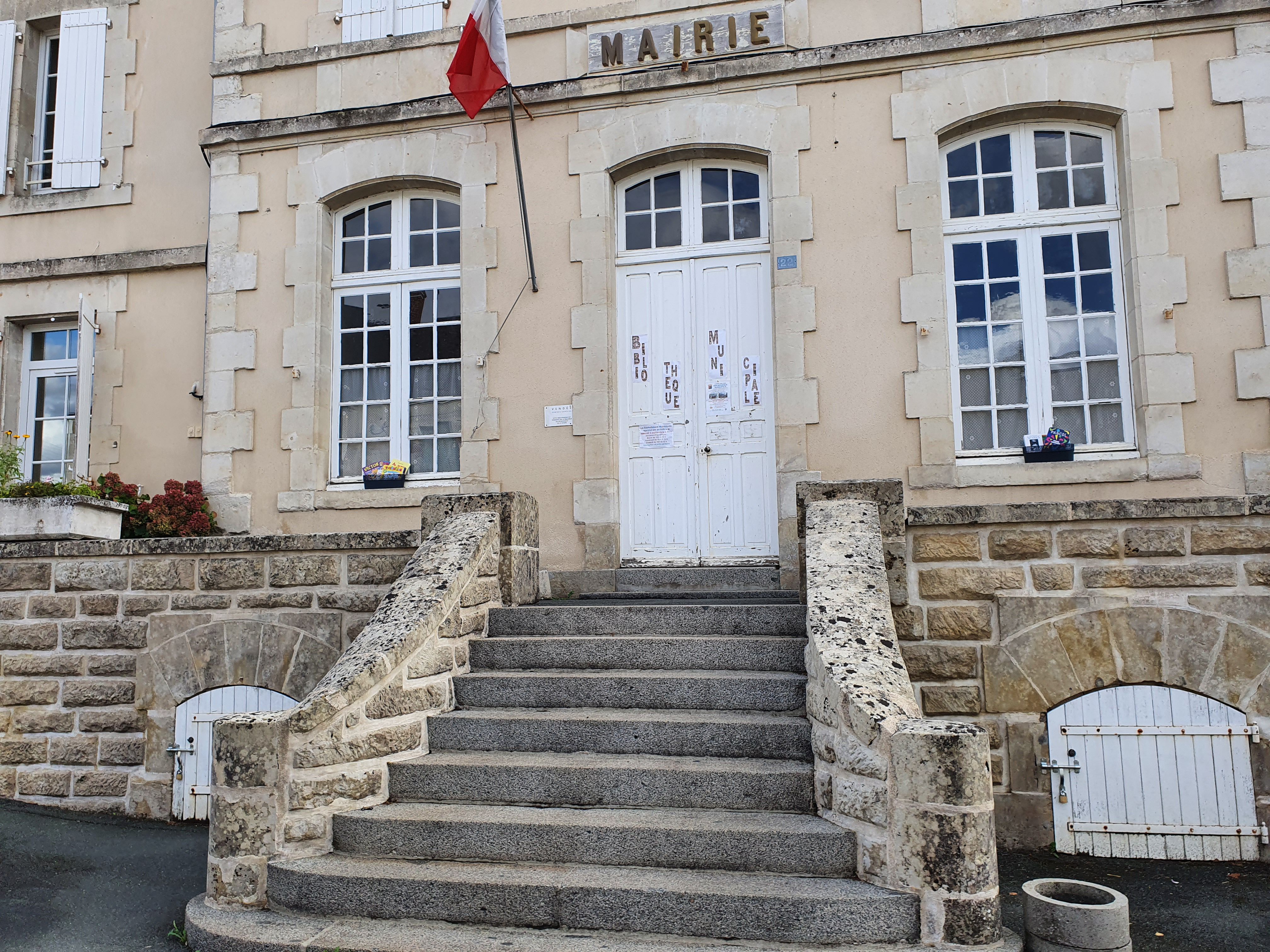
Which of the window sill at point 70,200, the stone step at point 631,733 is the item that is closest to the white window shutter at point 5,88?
the window sill at point 70,200

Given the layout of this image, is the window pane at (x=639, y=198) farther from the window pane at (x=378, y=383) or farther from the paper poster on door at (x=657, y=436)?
the window pane at (x=378, y=383)

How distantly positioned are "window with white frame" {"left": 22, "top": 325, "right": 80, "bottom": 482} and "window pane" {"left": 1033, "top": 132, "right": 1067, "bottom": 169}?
7583 millimetres

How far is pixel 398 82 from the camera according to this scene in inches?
299

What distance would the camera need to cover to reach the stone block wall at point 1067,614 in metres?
4.79

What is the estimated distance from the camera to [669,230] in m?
7.20

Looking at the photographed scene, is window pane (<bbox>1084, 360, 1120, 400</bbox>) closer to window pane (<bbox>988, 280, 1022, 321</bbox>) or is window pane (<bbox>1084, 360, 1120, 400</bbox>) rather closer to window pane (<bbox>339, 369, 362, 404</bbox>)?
window pane (<bbox>988, 280, 1022, 321</bbox>)

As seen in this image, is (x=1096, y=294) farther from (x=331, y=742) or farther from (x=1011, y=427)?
(x=331, y=742)

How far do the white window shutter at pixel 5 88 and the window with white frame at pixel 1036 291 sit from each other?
780cm

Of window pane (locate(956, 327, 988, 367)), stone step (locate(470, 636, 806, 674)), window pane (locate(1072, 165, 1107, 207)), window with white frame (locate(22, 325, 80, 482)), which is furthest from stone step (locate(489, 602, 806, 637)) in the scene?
window with white frame (locate(22, 325, 80, 482))

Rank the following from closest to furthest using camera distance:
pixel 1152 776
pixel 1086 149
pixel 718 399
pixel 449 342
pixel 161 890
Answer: pixel 161 890
pixel 1152 776
pixel 1086 149
pixel 718 399
pixel 449 342

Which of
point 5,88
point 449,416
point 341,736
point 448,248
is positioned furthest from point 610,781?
point 5,88

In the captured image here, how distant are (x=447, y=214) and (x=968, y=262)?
3846mm

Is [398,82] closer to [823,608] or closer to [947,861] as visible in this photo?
[823,608]

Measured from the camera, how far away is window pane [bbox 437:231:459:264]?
24.8ft
